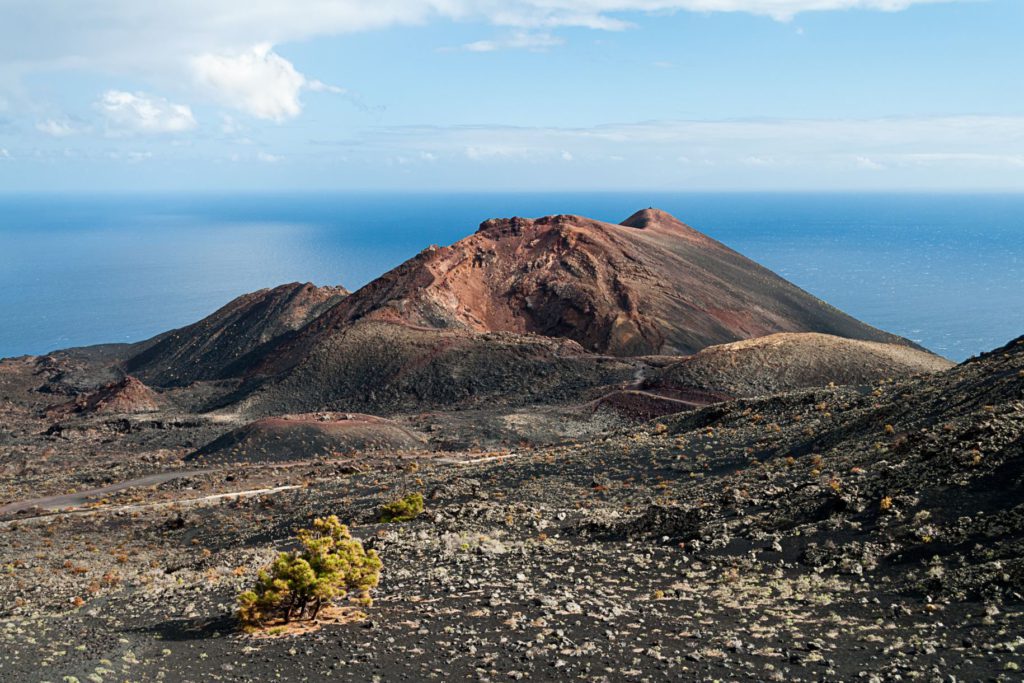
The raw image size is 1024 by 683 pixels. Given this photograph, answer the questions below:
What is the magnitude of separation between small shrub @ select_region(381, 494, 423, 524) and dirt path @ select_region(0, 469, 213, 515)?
55.3 feet

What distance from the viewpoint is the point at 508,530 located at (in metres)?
21.8

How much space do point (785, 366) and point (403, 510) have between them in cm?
3811

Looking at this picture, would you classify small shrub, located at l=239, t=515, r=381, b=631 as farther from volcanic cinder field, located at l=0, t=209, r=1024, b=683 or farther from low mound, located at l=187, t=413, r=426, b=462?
low mound, located at l=187, t=413, r=426, b=462

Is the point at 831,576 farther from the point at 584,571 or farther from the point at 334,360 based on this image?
the point at 334,360

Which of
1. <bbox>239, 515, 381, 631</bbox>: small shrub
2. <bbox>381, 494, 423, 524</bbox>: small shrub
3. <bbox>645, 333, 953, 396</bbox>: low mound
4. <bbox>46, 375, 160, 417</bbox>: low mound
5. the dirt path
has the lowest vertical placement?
<bbox>46, 375, 160, 417</bbox>: low mound

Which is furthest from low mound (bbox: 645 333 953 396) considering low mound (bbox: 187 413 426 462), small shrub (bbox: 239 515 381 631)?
small shrub (bbox: 239 515 381 631)

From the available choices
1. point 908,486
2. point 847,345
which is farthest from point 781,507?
point 847,345

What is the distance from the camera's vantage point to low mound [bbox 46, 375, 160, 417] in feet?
210

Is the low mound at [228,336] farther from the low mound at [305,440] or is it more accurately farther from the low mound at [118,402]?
the low mound at [305,440]

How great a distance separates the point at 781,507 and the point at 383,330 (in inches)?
1942

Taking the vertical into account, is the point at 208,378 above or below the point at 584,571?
below

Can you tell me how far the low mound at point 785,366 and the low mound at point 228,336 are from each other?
3937 centimetres

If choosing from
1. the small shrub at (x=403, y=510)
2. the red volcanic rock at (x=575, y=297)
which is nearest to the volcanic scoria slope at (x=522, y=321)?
the red volcanic rock at (x=575, y=297)

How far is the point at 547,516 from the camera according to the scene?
22.9 m
